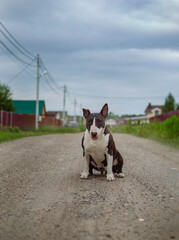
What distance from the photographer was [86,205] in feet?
13.8

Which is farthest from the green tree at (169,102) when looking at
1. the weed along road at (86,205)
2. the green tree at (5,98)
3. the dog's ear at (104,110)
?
the dog's ear at (104,110)

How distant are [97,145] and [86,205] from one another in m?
1.40

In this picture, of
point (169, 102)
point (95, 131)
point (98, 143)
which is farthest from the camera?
point (169, 102)

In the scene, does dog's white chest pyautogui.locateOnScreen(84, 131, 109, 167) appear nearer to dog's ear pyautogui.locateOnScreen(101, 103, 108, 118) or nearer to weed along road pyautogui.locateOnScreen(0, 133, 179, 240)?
dog's ear pyautogui.locateOnScreen(101, 103, 108, 118)

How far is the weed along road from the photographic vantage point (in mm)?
3289

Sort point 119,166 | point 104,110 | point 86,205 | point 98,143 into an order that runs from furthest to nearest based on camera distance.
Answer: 1. point 119,166
2. point 104,110
3. point 98,143
4. point 86,205

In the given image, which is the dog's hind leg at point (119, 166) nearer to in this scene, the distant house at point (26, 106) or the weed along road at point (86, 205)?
the weed along road at point (86, 205)

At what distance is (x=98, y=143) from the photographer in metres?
5.40

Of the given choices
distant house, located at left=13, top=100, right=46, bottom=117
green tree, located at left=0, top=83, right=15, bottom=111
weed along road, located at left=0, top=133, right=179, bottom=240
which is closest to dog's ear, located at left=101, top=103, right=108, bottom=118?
weed along road, located at left=0, top=133, right=179, bottom=240

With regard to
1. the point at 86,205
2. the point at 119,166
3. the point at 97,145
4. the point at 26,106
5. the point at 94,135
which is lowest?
the point at 86,205

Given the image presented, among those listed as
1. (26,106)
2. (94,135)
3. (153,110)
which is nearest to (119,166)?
(94,135)

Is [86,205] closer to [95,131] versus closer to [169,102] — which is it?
[95,131]

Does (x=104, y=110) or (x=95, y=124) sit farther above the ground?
(x=104, y=110)

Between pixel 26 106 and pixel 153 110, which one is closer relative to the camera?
pixel 26 106
